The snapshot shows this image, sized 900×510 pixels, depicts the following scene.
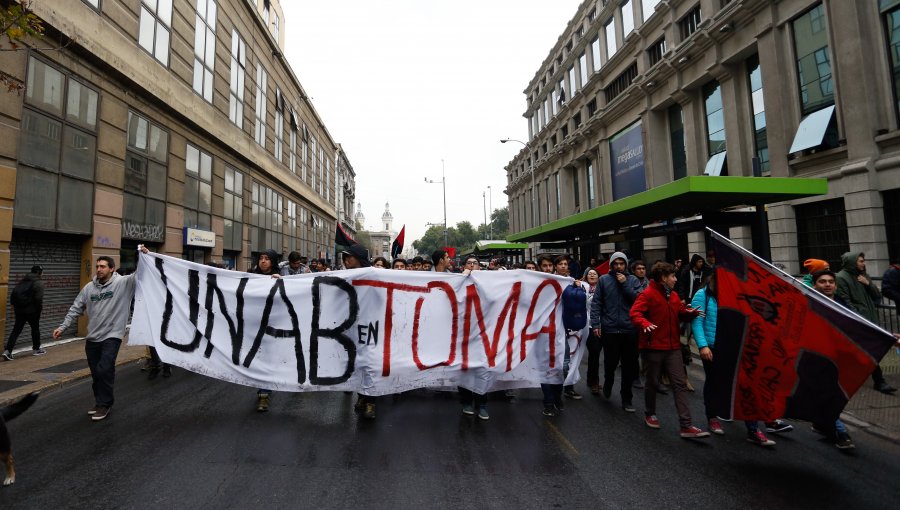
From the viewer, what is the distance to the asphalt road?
3096 millimetres

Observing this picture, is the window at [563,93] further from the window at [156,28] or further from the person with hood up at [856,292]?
the person with hood up at [856,292]

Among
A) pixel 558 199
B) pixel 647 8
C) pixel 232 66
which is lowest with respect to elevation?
pixel 558 199

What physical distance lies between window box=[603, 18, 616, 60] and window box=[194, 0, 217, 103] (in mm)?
23986

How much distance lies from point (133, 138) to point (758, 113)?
22.5 meters

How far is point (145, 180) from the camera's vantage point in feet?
41.4

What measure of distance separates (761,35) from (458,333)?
18.5 m

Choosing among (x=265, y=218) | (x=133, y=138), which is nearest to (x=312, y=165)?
(x=265, y=218)

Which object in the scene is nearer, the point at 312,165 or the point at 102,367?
the point at 102,367

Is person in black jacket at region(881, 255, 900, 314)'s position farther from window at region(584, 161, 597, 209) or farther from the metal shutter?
window at region(584, 161, 597, 209)

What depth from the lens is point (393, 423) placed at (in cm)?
463

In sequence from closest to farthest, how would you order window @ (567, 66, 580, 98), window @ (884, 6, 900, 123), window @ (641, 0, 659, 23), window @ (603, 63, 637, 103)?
window @ (884, 6, 900, 123) < window @ (641, 0, 659, 23) < window @ (603, 63, 637, 103) < window @ (567, 66, 580, 98)

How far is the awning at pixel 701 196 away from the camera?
8430 millimetres

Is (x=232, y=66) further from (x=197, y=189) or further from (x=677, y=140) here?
(x=677, y=140)

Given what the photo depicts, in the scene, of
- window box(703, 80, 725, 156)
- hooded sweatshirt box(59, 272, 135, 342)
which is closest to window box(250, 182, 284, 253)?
hooded sweatshirt box(59, 272, 135, 342)
